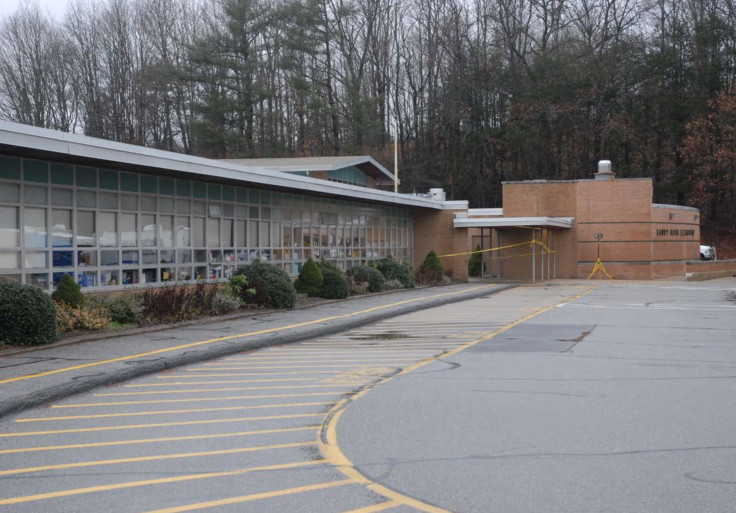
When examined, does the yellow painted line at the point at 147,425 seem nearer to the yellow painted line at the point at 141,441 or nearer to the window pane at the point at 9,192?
the yellow painted line at the point at 141,441

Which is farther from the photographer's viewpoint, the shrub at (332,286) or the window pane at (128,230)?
the shrub at (332,286)

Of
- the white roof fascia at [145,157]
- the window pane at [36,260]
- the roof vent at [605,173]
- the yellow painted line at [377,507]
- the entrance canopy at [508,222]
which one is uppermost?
the roof vent at [605,173]

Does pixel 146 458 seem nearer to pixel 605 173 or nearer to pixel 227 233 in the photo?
pixel 227 233

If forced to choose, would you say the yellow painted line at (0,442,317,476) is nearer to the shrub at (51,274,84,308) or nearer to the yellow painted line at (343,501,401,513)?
the yellow painted line at (343,501,401,513)

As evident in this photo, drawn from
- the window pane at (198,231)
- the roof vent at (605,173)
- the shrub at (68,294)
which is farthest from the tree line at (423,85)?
the shrub at (68,294)

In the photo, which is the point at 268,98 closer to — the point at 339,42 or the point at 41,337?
the point at 339,42

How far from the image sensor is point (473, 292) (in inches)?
1225

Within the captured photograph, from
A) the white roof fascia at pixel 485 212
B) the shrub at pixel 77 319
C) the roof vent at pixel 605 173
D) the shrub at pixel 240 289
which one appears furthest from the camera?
the white roof fascia at pixel 485 212

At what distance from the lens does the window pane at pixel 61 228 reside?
60.8ft

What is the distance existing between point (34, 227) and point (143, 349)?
18.7 ft

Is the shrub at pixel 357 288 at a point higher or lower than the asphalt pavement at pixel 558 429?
higher

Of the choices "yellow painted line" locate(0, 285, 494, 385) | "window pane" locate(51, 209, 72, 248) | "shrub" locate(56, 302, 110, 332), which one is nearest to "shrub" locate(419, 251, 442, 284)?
"yellow painted line" locate(0, 285, 494, 385)

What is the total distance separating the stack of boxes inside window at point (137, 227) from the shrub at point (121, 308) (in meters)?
1.61

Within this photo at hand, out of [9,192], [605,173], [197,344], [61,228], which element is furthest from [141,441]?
[605,173]
